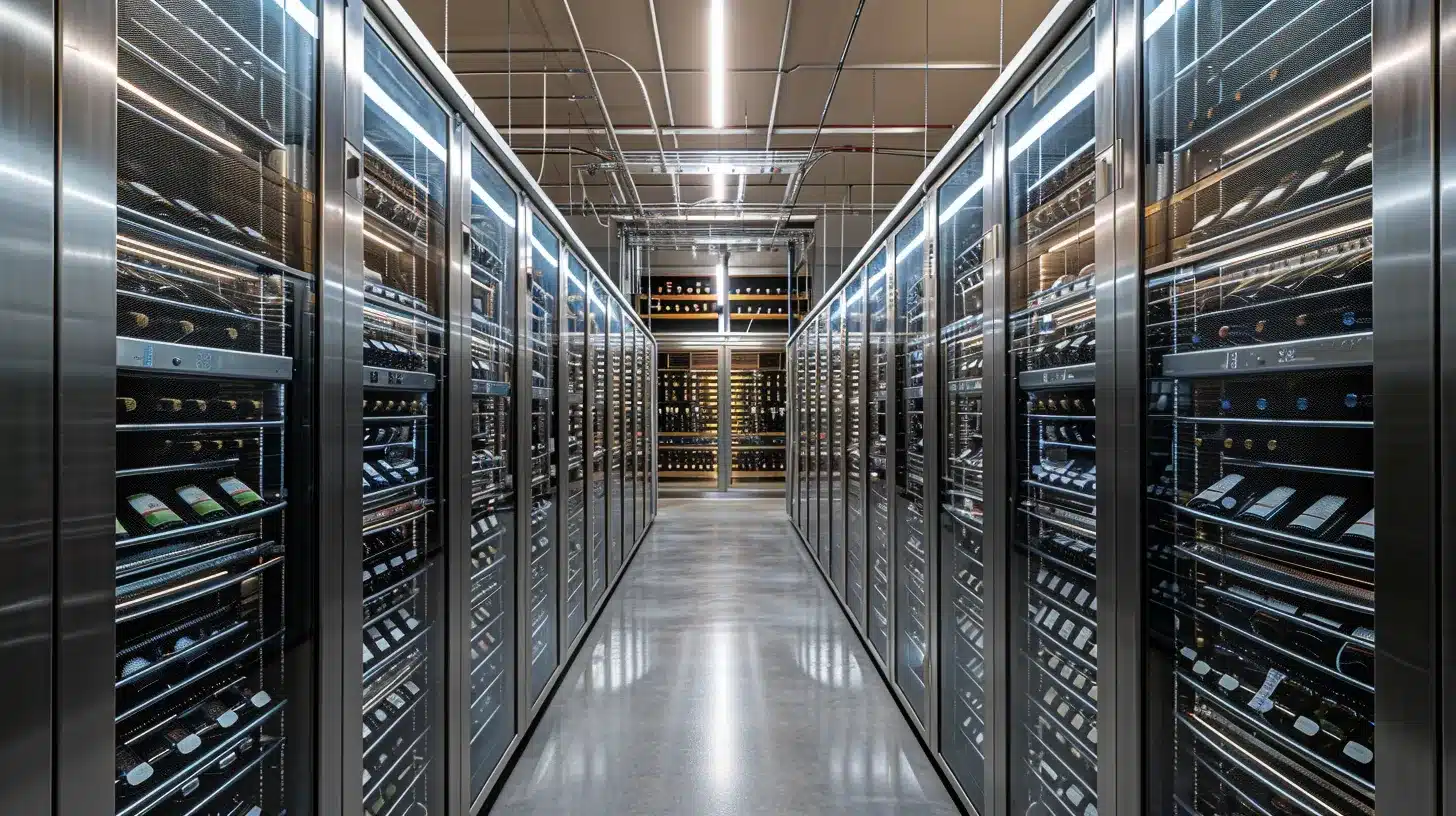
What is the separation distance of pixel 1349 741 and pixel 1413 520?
0.45 m

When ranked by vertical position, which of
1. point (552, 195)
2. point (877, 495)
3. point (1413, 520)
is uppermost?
point (552, 195)

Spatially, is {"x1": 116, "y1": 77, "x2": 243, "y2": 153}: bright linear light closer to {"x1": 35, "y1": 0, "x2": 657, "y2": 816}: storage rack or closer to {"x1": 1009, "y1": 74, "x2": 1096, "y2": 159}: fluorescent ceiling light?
{"x1": 35, "y1": 0, "x2": 657, "y2": 816}: storage rack

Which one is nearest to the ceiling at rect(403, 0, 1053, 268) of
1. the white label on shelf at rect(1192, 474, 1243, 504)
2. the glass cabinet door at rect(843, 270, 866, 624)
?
the glass cabinet door at rect(843, 270, 866, 624)

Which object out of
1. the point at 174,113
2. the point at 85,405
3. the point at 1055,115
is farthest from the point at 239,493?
the point at 1055,115

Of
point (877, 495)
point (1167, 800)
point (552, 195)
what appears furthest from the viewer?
point (552, 195)

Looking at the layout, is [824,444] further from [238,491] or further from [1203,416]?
[238,491]

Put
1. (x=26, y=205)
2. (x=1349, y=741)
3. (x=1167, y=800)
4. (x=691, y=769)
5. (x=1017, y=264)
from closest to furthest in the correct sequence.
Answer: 1. (x=26, y=205)
2. (x=1349, y=741)
3. (x=1167, y=800)
4. (x=1017, y=264)
5. (x=691, y=769)

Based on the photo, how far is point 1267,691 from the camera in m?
1.27

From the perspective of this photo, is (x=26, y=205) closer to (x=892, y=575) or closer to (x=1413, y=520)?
(x=1413, y=520)

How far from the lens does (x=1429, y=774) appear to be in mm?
891

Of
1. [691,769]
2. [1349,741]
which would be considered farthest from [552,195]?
[1349,741]

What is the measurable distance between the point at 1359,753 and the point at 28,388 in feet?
6.51

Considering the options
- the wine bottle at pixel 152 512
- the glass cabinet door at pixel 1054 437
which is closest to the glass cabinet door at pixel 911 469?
the glass cabinet door at pixel 1054 437

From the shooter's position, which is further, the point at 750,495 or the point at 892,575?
the point at 750,495
